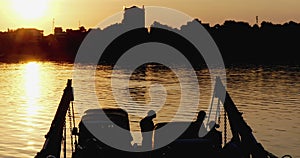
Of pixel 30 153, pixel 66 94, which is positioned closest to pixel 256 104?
pixel 30 153

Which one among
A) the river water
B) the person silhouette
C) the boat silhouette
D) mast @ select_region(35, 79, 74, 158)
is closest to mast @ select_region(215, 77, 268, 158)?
the boat silhouette

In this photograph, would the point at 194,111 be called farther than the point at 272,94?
No

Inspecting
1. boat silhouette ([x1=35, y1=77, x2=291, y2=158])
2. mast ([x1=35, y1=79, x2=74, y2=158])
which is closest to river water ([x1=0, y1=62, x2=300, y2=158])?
mast ([x1=35, y1=79, x2=74, y2=158])

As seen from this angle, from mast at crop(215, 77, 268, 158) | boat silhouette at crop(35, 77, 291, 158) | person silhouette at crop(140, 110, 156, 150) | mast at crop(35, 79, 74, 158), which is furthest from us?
person silhouette at crop(140, 110, 156, 150)

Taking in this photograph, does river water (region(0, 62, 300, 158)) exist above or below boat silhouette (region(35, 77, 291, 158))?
below

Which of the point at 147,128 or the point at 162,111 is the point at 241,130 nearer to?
the point at 147,128

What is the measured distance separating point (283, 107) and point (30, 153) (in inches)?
1503

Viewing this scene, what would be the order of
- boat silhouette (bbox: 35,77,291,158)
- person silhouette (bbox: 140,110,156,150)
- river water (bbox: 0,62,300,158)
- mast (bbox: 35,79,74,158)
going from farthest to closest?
river water (bbox: 0,62,300,158) → person silhouette (bbox: 140,110,156,150) → boat silhouette (bbox: 35,77,291,158) → mast (bbox: 35,79,74,158)

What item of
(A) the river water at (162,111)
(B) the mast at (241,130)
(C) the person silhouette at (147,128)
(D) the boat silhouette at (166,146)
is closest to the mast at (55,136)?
(D) the boat silhouette at (166,146)

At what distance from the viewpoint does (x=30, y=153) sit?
40.5m

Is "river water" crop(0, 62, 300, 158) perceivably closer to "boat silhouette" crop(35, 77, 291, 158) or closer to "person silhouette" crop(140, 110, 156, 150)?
"boat silhouette" crop(35, 77, 291, 158)

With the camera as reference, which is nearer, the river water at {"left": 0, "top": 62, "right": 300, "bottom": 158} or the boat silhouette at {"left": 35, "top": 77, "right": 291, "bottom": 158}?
the boat silhouette at {"left": 35, "top": 77, "right": 291, "bottom": 158}

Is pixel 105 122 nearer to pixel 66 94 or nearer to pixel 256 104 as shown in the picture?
pixel 66 94

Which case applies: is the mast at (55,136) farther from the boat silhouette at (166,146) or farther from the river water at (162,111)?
the river water at (162,111)
